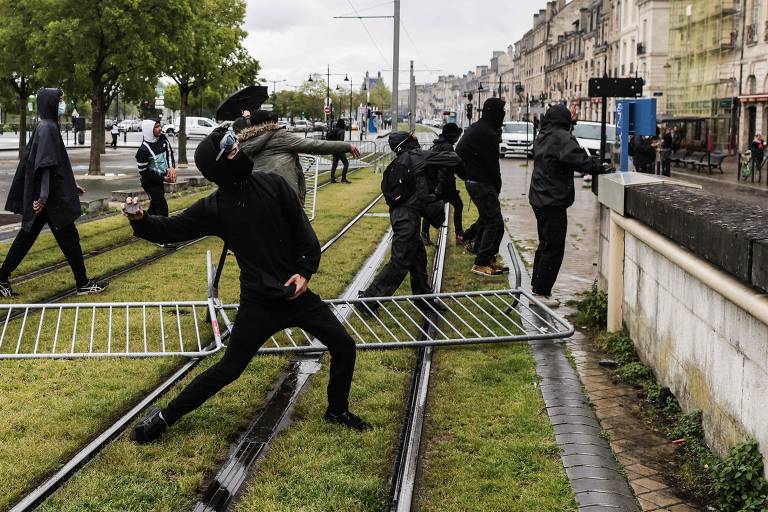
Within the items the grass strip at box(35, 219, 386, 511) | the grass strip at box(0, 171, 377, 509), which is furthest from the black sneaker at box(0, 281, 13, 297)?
the grass strip at box(35, 219, 386, 511)

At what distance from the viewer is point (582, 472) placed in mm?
4957

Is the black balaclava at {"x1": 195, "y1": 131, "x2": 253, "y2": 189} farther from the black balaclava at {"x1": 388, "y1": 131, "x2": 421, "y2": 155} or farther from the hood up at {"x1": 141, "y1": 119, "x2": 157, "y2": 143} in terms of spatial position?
the hood up at {"x1": 141, "y1": 119, "x2": 157, "y2": 143}

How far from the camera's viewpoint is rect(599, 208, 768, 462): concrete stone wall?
4465 millimetres

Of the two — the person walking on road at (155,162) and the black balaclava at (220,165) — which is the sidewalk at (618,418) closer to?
the black balaclava at (220,165)

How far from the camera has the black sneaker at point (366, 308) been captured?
28.2ft

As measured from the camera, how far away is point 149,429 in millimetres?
5289

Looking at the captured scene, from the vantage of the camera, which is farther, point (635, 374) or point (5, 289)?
point (5, 289)

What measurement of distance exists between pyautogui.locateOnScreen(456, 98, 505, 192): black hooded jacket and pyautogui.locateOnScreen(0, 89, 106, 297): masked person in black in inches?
179

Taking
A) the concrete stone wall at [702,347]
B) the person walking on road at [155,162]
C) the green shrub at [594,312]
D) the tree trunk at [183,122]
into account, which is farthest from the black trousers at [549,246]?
the tree trunk at [183,122]

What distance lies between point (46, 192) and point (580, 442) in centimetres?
591

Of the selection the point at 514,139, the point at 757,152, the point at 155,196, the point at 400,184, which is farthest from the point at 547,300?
the point at 514,139

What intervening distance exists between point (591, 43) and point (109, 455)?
93839 mm

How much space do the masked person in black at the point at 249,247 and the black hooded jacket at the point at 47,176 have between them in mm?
4384

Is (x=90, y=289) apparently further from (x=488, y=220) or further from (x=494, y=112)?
(x=494, y=112)
